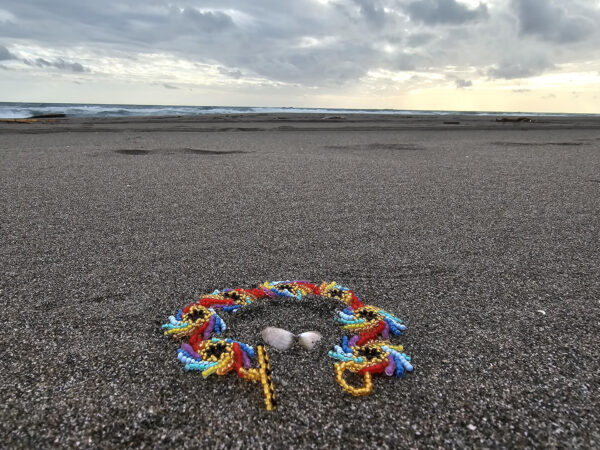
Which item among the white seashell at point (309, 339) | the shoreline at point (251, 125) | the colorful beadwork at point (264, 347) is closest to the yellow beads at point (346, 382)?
the colorful beadwork at point (264, 347)

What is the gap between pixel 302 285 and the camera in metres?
1.85

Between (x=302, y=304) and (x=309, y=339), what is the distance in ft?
0.92

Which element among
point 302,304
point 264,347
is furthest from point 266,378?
point 302,304

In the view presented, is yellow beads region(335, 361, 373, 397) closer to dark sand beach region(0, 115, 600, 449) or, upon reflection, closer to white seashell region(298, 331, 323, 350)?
dark sand beach region(0, 115, 600, 449)

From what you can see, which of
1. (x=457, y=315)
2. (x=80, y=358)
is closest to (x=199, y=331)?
(x=80, y=358)

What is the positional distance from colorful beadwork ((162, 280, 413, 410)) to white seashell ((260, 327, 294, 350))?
58 millimetres

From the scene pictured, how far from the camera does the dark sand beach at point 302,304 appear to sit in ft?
3.62

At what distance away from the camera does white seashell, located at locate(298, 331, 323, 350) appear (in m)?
1.41

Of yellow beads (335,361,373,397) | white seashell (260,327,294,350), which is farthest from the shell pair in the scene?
yellow beads (335,361,373,397)

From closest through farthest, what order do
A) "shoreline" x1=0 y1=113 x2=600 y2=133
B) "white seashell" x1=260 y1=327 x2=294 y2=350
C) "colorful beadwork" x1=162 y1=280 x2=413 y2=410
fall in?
"colorful beadwork" x1=162 y1=280 x2=413 y2=410, "white seashell" x1=260 y1=327 x2=294 y2=350, "shoreline" x1=0 y1=113 x2=600 y2=133

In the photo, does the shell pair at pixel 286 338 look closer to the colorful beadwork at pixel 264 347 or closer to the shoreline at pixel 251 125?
the colorful beadwork at pixel 264 347

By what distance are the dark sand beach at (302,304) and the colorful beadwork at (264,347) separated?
4 centimetres

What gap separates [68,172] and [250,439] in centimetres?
420

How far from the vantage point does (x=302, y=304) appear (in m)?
1.70
